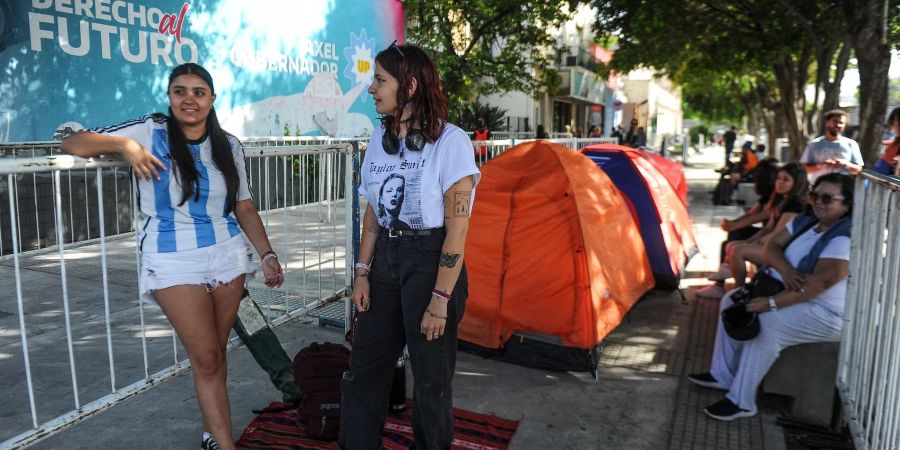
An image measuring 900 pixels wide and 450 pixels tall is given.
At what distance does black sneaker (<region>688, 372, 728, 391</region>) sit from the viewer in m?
4.11

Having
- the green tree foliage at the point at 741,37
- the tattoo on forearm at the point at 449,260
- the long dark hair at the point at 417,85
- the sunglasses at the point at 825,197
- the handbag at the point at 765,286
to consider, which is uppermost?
the green tree foliage at the point at 741,37

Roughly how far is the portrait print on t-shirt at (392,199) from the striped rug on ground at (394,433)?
136 centimetres

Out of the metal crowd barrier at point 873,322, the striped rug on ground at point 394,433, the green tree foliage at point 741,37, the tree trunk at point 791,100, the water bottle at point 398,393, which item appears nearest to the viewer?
the metal crowd barrier at point 873,322

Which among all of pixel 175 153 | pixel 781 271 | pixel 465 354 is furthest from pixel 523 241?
pixel 175 153

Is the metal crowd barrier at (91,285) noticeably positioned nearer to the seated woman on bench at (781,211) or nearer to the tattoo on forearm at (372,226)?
the tattoo on forearm at (372,226)

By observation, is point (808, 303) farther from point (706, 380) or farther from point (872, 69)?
point (872, 69)

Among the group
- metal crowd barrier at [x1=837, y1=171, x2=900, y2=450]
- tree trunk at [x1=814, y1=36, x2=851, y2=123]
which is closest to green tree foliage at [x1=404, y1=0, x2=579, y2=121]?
tree trunk at [x1=814, y1=36, x2=851, y2=123]

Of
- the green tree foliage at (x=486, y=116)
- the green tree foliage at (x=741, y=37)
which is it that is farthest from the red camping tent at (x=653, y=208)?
the green tree foliage at (x=486, y=116)

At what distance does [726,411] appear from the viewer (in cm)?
378

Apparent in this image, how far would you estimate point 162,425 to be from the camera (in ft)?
11.2

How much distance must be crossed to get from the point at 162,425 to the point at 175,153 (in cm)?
167

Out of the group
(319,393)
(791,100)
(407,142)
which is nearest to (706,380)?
(319,393)

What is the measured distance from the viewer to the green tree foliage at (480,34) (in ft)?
34.3

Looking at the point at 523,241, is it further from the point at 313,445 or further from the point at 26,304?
the point at 26,304
